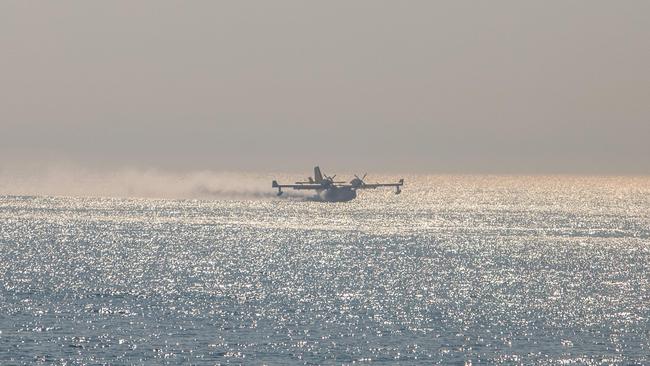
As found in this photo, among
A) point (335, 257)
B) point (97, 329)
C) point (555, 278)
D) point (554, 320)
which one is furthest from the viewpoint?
point (335, 257)

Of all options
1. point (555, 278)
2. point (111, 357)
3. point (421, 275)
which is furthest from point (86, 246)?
point (111, 357)

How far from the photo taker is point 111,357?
77688 mm

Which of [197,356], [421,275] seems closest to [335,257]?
[421,275]

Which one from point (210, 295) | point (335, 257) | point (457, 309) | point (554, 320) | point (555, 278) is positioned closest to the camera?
point (554, 320)

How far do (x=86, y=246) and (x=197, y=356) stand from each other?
114m

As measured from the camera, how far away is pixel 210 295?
114 metres

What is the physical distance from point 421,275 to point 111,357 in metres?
67.2

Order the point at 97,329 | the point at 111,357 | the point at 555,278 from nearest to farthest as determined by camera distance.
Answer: the point at 111,357 < the point at 97,329 < the point at 555,278

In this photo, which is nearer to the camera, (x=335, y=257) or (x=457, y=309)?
(x=457, y=309)

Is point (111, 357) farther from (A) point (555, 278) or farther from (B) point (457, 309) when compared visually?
(A) point (555, 278)

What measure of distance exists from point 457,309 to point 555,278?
36816 mm

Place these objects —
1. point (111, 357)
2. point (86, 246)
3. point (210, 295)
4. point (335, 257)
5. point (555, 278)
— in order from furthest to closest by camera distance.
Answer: point (86, 246) → point (335, 257) → point (555, 278) → point (210, 295) → point (111, 357)

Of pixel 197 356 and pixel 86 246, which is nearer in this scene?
pixel 197 356

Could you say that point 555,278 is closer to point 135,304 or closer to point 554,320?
point 554,320
